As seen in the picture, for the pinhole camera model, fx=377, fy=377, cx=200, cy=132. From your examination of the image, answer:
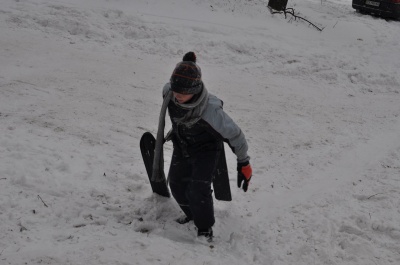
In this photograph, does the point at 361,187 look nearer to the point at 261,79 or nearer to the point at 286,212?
the point at 286,212

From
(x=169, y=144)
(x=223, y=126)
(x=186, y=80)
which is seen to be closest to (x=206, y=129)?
(x=223, y=126)

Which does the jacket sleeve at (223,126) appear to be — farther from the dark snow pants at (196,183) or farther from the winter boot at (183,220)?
the winter boot at (183,220)

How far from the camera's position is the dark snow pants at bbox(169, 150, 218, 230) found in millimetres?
3586

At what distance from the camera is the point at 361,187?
4.91 m

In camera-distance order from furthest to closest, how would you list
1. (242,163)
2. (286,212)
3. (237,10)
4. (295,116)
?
(237,10)
(295,116)
(286,212)
(242,163)

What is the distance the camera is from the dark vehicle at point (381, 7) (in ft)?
44.7

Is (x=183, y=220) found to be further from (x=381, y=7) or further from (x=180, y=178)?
(x=381, y=7)

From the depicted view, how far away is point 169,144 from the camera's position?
552cm

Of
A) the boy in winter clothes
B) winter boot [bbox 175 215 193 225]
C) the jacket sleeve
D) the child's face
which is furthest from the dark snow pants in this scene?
the child's face

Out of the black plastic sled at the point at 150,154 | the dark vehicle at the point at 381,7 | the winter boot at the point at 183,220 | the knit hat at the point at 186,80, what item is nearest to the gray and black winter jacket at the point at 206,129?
the knit hat at the point at 186,80

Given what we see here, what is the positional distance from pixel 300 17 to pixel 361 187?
28.3 ft

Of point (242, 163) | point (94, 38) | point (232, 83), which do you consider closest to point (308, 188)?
point (242, 163)

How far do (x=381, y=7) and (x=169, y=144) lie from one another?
12028 mm

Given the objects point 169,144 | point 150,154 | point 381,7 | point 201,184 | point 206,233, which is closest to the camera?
point 201,184
